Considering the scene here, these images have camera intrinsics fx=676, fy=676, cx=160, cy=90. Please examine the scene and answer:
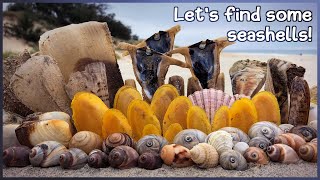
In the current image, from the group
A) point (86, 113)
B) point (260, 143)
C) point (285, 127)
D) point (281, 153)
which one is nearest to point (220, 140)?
point (260, 143)

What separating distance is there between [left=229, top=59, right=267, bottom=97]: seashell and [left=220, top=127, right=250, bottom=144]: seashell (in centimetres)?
56

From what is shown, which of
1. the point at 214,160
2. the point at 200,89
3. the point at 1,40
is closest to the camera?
the point at 214,160

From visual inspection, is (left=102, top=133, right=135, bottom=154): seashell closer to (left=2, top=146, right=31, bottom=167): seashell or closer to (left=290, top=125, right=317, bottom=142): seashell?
(left=2, top=146, right=31, bottom=167): seashell

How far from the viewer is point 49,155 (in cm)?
415

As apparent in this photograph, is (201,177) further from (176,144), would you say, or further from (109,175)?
(109,175)

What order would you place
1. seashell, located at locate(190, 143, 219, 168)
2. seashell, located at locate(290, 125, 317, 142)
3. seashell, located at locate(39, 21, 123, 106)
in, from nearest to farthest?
1. seashell, located at locate(190, 143, 219, 168)
2. seashell, located at locate(290, 125, 317, 142)
3. seashell, located at locate(39, 21, 123, 106)

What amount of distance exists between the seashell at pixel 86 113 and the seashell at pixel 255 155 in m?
0.94

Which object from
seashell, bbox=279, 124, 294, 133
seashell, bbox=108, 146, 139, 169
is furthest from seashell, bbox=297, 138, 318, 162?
seashell, bbox=108, 146, 139, 169

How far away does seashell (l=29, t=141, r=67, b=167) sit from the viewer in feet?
13.6

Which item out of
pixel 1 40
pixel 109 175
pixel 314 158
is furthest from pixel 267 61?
pixel 1 40

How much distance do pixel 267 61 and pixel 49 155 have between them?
5.18 ft

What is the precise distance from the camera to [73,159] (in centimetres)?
410

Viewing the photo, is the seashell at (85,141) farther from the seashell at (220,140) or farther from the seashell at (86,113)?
the seashell at (220,140)

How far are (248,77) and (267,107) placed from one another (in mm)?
404
